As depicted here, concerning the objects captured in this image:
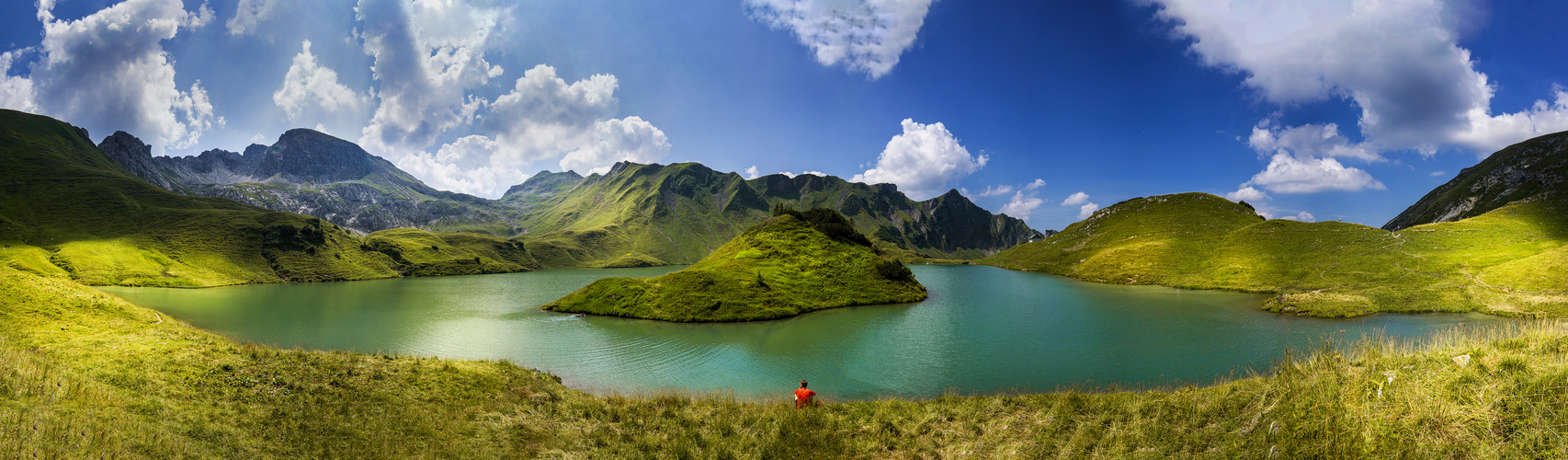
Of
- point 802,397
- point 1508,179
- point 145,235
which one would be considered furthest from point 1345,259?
point 145,235

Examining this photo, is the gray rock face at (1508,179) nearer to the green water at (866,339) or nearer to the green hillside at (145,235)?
the green water at (866,339)

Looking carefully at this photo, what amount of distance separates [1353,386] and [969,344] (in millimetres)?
25215

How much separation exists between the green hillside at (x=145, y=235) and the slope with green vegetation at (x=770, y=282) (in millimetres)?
94497

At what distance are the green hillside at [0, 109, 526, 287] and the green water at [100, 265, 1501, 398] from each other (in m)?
63.8

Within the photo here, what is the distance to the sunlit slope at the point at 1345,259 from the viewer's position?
45406 mm

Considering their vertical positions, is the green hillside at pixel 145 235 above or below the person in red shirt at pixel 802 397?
Answer: above

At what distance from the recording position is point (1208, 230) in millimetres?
106938

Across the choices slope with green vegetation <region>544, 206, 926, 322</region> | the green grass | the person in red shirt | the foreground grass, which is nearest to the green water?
slope with green vegetation <region>544, 206, 926, 322</region>

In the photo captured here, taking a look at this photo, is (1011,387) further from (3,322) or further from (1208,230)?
(1208,230)

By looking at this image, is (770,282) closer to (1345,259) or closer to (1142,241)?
(1345,259)

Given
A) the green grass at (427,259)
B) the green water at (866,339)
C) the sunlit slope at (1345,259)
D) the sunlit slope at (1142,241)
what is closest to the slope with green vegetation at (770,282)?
the green water at (866,339)

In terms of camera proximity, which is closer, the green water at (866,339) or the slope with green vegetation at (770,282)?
the green water at (866,339)

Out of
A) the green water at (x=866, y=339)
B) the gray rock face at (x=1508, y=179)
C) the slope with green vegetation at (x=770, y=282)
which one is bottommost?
the green water at (x=866, y=339)

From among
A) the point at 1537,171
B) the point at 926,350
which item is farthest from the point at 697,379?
the point at 1537,171
